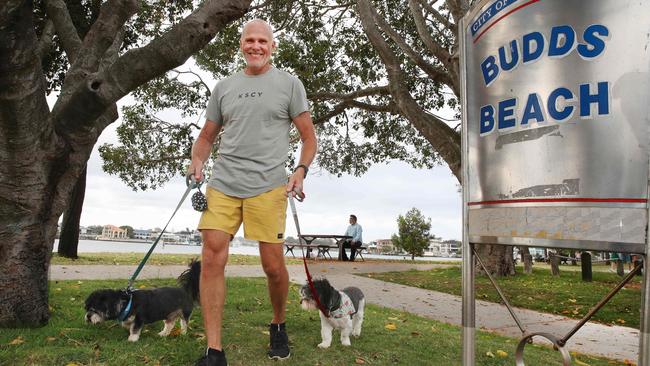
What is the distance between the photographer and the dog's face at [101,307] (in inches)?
151

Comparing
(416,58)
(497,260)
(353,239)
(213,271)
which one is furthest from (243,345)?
(353,239)

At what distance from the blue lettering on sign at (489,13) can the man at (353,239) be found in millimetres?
15533

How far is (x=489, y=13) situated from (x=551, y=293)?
8.39m

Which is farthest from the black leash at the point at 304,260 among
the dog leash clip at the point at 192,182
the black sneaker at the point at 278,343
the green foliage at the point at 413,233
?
the green foliage at the point at 413,233

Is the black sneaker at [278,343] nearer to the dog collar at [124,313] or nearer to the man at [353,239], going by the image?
the dog collar at [124,313]

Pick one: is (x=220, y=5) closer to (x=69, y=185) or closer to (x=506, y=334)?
(x=69, y=185)

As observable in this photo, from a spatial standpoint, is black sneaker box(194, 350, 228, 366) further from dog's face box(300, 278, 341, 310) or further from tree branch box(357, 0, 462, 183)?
tree branch box(357, 0, 462, 183)

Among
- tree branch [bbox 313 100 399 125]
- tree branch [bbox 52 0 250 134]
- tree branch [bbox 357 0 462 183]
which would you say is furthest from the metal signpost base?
tree branch [bbox 313 100 399 125]

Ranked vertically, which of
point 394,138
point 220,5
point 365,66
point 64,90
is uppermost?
point 365,66

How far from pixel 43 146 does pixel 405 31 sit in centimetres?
1172

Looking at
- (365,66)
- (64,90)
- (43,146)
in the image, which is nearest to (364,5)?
(365,66)

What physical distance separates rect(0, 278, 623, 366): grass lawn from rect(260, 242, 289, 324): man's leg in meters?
0.36

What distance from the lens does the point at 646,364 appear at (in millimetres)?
1888

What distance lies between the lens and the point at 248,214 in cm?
338
